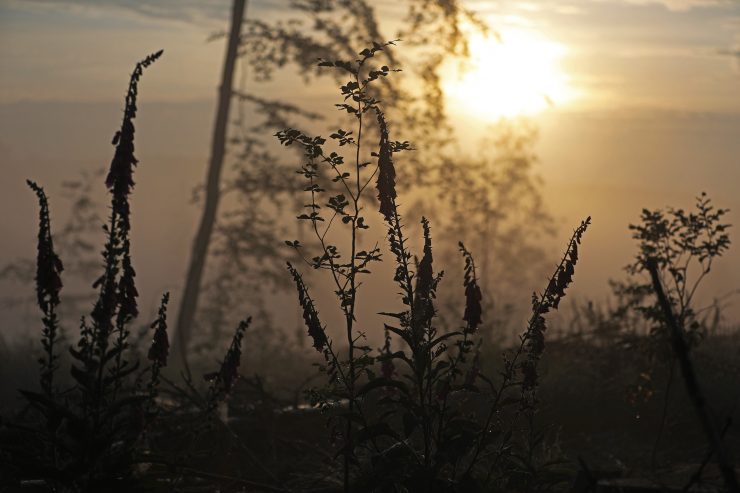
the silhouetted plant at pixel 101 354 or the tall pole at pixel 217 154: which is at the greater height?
the tall pole at pixel 217 154

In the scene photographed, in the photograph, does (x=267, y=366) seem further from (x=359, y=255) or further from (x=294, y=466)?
(x=359, y=255)

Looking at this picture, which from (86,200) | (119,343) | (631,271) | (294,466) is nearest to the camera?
(119,343)

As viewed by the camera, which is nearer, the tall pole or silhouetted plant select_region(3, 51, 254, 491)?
silhouetted plant select_region(3, 51, 254, 491)

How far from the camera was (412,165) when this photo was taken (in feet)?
77.0

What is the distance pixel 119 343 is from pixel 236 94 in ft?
57.0

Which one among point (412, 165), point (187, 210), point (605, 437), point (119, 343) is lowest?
point (605, 437)

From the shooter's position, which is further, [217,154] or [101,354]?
[217,154]

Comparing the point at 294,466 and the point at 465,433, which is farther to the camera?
the point at 294,466

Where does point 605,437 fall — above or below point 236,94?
below

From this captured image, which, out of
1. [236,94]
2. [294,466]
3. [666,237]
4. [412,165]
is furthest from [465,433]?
[412,165]

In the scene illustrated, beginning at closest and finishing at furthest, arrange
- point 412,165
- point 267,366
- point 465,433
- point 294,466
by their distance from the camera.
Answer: point 465,433, point 294,466, point 267,366, point 412,165

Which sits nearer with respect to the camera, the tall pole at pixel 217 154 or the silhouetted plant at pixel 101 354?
the silhouetted plant at pixel 101 354

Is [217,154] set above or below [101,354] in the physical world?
above

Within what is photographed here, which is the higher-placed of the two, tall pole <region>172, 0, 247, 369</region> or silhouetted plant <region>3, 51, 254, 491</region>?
tall pole <region>172, 0, 247, 369</region>
